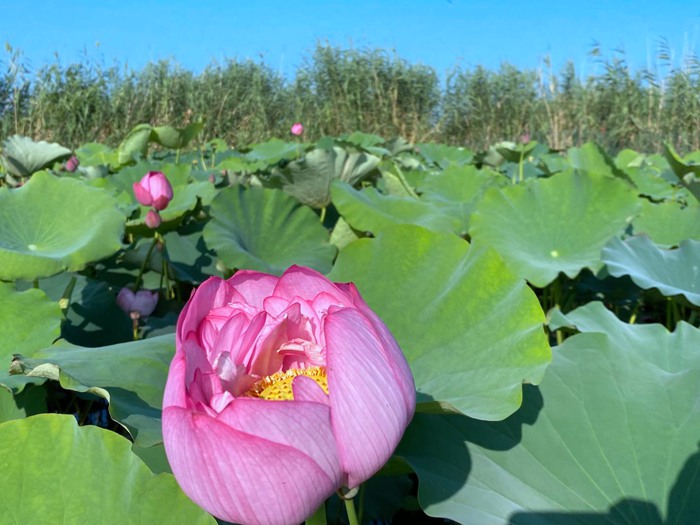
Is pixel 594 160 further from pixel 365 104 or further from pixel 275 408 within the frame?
pixel 365 104

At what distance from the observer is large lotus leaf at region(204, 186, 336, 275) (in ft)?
5.07

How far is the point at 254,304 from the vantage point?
532mm

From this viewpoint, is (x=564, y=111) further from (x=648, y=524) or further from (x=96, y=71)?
(x=648, y=524)

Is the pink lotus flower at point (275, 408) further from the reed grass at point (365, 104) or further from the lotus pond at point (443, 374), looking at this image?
the reed grass at point (365, 104)

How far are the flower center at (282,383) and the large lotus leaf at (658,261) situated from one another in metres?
0.81

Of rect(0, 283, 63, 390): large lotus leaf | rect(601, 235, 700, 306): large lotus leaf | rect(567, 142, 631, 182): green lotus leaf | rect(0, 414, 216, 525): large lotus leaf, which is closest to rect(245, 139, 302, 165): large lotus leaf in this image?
rect(567, 142, 631, 182): green lotus leaf

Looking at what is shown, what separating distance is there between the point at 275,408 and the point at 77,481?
0.75 feet

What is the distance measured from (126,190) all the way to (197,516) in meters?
2.01

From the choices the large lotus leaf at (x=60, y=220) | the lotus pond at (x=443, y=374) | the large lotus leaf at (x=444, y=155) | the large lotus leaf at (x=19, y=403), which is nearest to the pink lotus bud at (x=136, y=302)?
the lotus pond at (x=443, y=374)

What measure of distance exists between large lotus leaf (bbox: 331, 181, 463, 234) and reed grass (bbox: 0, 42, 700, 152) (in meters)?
4.02

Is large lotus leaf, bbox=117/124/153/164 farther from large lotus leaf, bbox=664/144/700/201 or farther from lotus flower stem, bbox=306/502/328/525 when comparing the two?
lotus flower stem, bbox=306/502/328/525

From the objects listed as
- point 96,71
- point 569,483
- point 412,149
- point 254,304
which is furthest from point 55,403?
point 96,71

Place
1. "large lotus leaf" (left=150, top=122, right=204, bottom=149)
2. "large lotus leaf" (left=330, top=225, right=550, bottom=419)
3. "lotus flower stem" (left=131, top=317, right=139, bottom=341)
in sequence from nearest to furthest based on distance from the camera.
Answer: "large lotus leaf" (left=330, top=225, right=550, bottom=419) < "lotus flower stem" (left=131, top=317, right=139, bottom=341) < "large lotus leaf" (left=150, top=122, right=204, bottom=149)

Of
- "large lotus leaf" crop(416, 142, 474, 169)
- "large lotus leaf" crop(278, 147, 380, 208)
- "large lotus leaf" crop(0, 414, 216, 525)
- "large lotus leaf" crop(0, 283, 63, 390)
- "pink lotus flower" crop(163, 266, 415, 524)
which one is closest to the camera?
"pink lotus flower" crop(163, 266, 415, 524)
